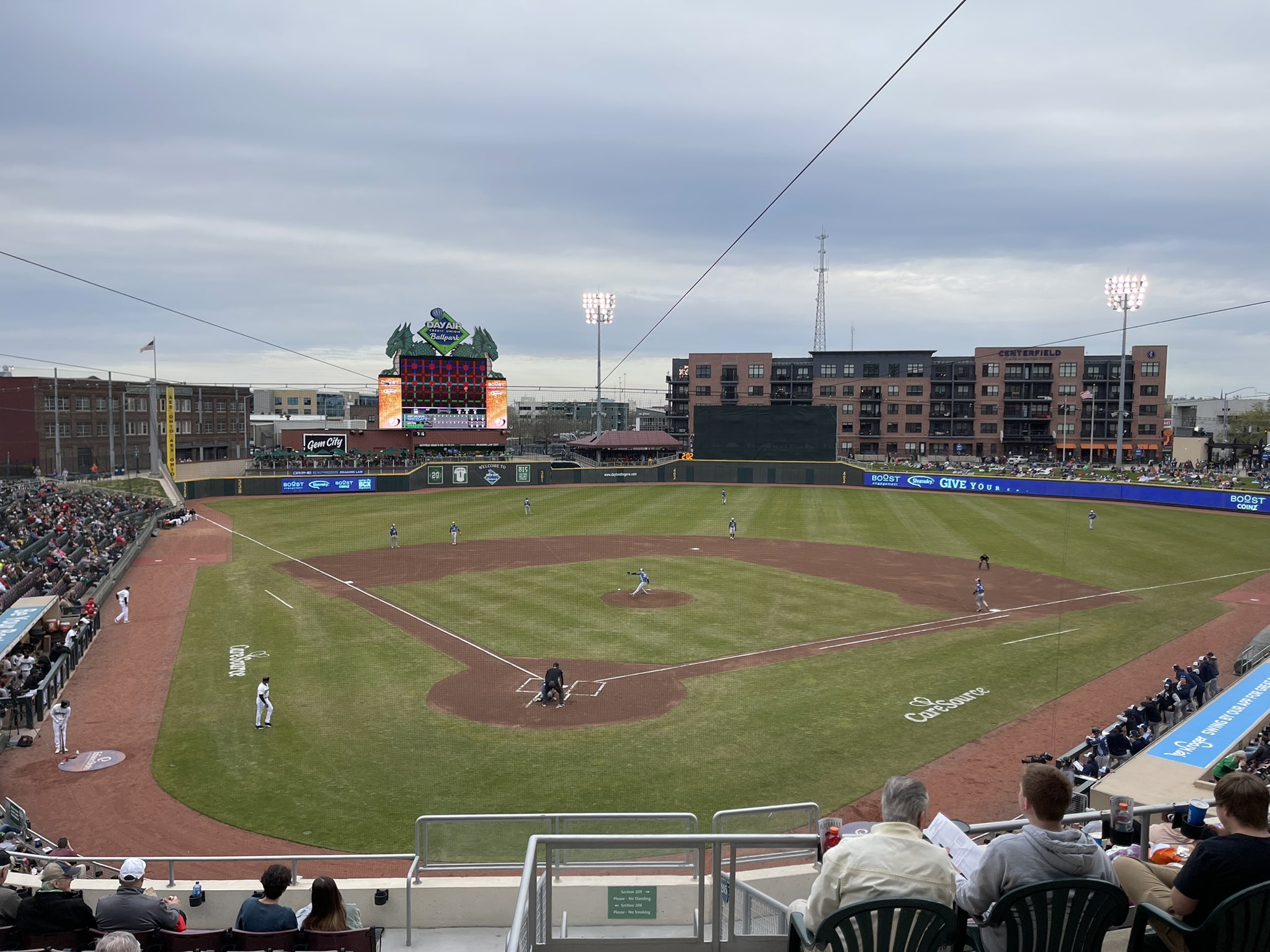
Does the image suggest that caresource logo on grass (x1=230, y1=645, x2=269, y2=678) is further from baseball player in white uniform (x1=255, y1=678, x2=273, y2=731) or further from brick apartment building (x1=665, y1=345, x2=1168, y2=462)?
brick apartment building (x1=665, y1=345, x2=1168, y2=462)

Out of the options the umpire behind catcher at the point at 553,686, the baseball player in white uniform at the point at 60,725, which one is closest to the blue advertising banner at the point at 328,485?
the baseball player in white uniform at the point at 60,725

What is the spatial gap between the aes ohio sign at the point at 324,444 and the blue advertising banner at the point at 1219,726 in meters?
71.2

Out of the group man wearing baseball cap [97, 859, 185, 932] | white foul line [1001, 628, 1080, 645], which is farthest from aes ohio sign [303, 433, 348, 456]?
man wearing baseball cap [97, 859, 185, 932]

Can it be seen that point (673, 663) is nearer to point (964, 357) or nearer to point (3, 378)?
point (3, 378)

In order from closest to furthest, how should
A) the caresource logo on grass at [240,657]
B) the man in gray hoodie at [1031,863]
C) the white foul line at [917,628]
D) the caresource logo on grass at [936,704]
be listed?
the man in gray hoodie at [1031,863] → the caresource logo on grass at [936,704] → the caresource logo on grass at [240,657] → the white foul line at [917,628]

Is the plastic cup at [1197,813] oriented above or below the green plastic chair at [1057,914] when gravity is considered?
below

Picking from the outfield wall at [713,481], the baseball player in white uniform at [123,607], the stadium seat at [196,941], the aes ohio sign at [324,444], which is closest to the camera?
the stadium seat at [196,941]

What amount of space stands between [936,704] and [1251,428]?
354ft

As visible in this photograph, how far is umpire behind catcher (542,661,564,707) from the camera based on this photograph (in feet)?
64.3

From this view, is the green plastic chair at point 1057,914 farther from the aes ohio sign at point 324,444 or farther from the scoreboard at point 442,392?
the aes ohio sign at point 324,444

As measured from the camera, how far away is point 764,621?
2736 centimetres

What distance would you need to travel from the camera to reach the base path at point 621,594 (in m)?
19.8

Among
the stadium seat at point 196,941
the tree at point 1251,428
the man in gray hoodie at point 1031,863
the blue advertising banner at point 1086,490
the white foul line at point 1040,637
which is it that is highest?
the tree at point 1251,428

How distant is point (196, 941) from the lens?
5.82 metres
